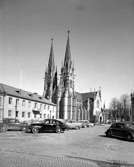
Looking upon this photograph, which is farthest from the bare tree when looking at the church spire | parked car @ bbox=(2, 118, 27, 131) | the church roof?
parked car @ bbox=(2, 118, 27, 131)

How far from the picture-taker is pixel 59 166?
698 centimetres

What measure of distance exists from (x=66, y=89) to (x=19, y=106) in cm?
3611

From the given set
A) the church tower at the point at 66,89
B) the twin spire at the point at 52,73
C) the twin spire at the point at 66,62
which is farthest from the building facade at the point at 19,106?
the twin spire at the point at 66,62

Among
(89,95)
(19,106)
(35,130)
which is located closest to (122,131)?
(35,130)

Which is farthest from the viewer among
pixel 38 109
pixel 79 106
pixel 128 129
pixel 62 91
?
pixel 79 106

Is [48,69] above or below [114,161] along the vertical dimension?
above

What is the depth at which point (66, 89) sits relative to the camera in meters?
73.8

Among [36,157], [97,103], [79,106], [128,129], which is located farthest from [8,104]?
[97,103]

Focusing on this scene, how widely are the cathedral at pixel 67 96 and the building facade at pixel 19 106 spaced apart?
20.4m

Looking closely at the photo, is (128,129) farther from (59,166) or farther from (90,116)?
(90,116)

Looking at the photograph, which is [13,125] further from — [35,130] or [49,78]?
[49,78]

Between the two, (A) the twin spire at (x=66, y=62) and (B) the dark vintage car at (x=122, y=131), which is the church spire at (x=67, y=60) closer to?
(A) the twin spire at (x=66, y=62)

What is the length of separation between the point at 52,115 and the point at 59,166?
48872 mm

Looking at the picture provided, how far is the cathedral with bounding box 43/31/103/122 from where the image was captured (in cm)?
7194
